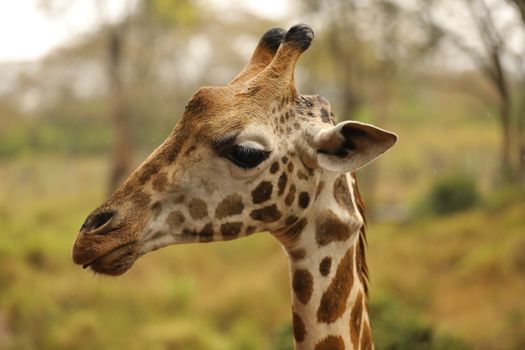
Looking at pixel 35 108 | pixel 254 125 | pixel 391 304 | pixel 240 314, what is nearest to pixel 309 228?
pixel 254 125

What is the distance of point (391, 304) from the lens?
5.90m

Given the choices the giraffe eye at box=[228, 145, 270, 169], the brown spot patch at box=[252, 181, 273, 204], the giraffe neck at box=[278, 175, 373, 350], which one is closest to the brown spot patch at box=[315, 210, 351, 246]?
the giraffe neck at box=[278, 175, 373, 350]

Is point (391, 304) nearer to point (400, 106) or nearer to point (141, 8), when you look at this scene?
point (141, 8)

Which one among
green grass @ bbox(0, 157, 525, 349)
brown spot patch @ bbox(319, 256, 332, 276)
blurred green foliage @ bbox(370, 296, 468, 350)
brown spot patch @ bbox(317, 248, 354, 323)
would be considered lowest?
green grass @ bbox(0, 157, 525, 349)

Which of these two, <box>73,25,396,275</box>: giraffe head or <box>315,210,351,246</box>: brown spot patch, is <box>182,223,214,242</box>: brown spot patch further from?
<box>315,210,351,246</box>: brown spot patch

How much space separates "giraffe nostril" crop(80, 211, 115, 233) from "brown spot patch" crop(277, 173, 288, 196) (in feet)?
2.18

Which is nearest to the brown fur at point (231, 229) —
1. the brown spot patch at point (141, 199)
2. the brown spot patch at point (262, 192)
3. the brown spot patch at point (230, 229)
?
the brown spot patch at point (230, 229)

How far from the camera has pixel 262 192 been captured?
2.84 m

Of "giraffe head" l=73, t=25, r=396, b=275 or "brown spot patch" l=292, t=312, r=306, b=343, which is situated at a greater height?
"giraffe head" l=73, t=25, r=396, b=275

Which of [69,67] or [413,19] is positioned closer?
[413,19]

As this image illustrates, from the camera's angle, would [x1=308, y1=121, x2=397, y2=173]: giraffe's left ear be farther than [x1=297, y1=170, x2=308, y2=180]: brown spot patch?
No

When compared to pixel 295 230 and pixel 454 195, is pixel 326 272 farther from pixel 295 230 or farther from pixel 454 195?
pixel 454 195

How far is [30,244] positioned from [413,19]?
31.7 feet

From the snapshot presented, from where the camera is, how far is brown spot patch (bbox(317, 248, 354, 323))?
9.55 ft
